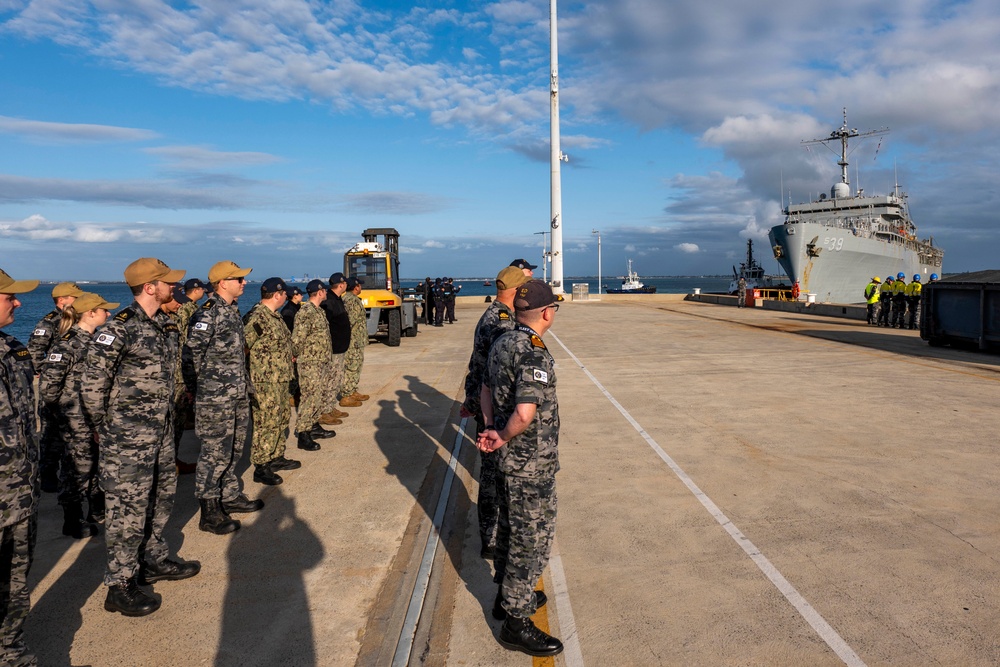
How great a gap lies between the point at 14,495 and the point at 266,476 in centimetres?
301

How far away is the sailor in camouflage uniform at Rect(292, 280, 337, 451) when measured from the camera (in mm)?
6789

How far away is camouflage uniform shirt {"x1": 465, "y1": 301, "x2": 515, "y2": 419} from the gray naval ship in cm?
3903

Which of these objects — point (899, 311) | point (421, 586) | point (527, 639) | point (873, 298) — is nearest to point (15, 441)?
point (421, 586)

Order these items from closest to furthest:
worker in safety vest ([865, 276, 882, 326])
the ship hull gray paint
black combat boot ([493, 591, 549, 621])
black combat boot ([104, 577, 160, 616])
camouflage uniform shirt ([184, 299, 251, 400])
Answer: black combat boot ([493, 591, 549, 621])
black combat boot ([104, 577, 160, 616])
camouflage uniform shirt ([184, 299, 251, 400])
worker in safety vest ([865, 276, 882, 326])
the ship hull gray paint

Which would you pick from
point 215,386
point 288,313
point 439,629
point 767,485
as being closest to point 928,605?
point 767,485

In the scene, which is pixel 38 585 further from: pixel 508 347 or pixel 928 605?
pixel 928 605

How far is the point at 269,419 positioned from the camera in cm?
569

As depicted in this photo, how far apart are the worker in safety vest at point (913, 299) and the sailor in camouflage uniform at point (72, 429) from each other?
21.5 m

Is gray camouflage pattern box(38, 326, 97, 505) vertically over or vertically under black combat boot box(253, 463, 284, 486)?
over

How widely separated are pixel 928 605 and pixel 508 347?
2.83 meters

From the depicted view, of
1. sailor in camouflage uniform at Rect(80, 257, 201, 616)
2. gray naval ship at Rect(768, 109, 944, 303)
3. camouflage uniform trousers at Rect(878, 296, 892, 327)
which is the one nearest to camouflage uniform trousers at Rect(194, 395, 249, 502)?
sailor in camouflage uniform at Rect(80, 257, 201, 616)

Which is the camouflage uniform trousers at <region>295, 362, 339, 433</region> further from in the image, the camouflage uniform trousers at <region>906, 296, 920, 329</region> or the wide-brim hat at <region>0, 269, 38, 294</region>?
Result: the camouflage uniform trousers at <region>906, 296, 920, 329</region>

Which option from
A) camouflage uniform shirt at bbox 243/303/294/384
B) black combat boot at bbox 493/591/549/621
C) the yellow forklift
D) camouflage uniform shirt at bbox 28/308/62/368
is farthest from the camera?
the yellow forklift

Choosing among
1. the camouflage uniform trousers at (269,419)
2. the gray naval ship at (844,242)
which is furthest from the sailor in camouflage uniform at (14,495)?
the gray naval ship at (844,242)
